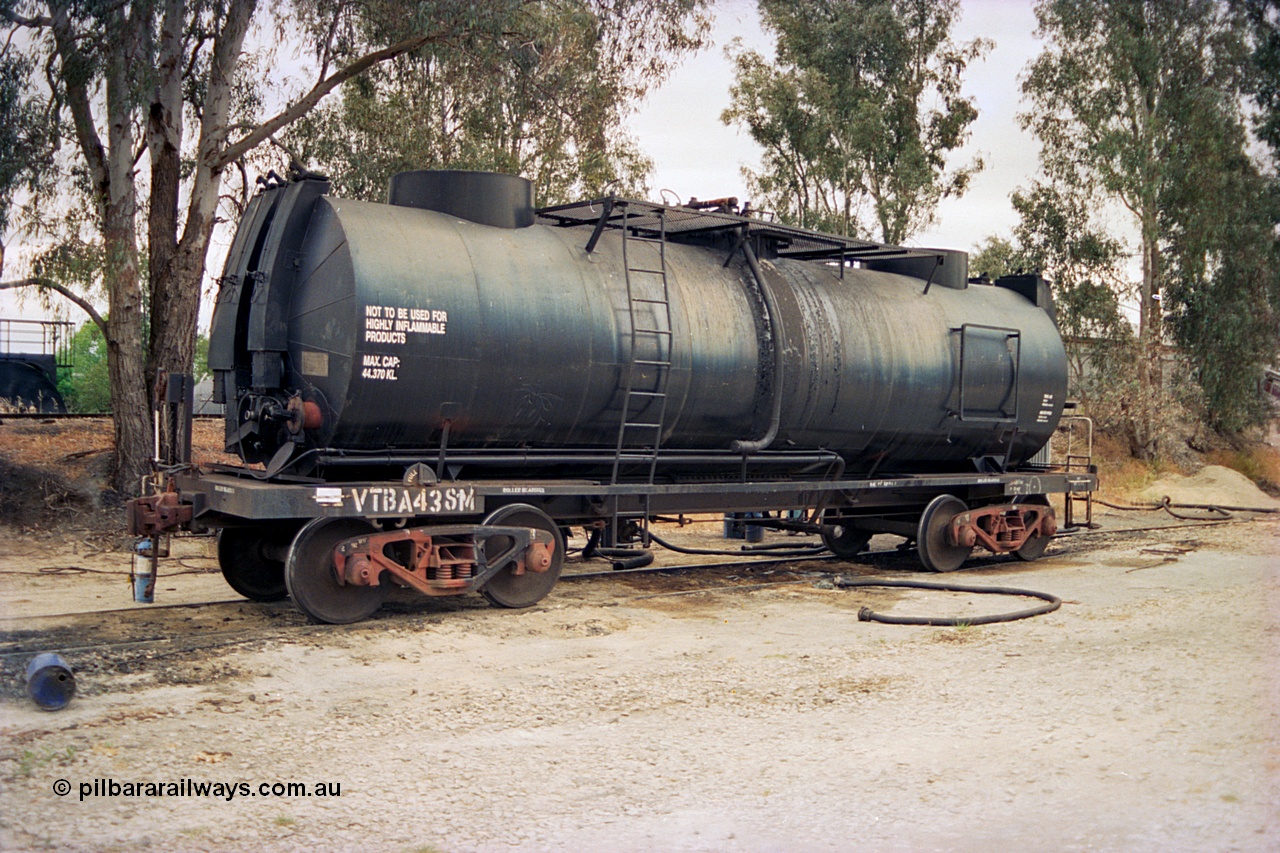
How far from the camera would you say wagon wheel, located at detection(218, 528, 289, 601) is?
10.6m

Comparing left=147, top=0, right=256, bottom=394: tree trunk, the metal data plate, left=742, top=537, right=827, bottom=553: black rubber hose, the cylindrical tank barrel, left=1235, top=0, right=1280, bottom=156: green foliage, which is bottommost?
left=742, top=537, right=827, bottom=553: black rubber hose

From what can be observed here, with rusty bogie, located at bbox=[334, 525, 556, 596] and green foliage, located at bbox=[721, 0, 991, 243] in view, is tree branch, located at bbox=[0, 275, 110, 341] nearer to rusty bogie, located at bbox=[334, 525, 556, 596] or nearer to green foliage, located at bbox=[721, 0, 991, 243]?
rusty bogie, located at bbox=[334, 525, 556, 596]

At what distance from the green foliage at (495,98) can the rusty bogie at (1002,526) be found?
10001mm

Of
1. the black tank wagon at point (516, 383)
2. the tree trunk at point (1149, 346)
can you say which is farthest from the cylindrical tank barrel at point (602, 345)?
the tree trunk at point (1149, 346)

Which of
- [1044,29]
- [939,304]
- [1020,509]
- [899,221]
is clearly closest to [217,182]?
[939,304]

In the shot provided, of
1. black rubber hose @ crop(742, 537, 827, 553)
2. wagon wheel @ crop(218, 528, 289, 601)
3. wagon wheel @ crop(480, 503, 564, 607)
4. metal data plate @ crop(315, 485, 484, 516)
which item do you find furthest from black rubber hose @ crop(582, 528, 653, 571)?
black rubber hose @ crop(742, 537, 827, 553)

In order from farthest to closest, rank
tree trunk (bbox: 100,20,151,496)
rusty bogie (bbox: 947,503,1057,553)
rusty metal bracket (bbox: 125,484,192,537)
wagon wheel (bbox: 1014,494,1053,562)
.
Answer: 1. tree trunk (bbox: 100,20,151,496)
2. wagon wheel (bbox: 1014,494,1053,562)
3. rusty bogie (bbox: 947,503,1057,553)
4. rusty metal bracket (bbox: 125,484,192,537)

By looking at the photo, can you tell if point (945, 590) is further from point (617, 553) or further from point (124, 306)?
point (124, 306)

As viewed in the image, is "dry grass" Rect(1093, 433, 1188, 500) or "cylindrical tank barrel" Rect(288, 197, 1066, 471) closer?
"cylindrical tank barrel" Rect(288, 197, 1066, 471)

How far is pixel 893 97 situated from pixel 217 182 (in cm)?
2548

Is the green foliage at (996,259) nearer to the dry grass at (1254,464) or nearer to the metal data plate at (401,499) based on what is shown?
the dry grass at (1254,464)

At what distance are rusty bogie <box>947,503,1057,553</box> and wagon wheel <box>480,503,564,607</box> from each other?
5.96 metres

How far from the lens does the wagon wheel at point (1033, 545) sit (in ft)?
51.6

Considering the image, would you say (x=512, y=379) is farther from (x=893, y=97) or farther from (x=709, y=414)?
(x=893, y=97)
